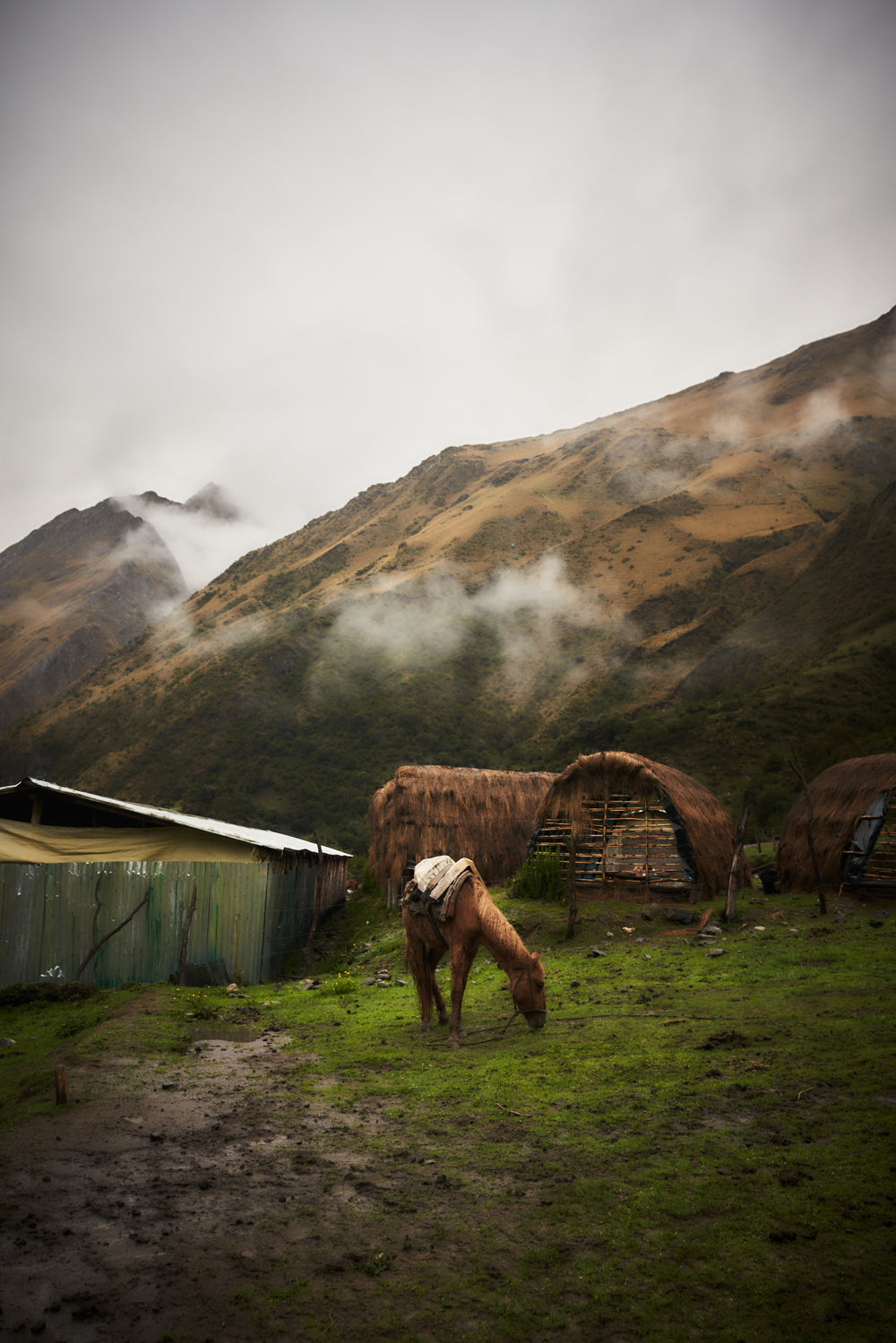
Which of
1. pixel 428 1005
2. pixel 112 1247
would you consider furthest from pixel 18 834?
pixel 112 1247

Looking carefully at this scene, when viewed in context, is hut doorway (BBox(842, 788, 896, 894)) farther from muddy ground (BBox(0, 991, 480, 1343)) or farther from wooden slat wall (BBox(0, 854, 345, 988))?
muddy ground (BBox(0, 991, 480, 1343))

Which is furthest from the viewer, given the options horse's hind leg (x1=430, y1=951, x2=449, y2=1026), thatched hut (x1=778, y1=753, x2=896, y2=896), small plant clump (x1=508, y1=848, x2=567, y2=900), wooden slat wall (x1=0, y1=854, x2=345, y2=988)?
small plant clump (x1=508, y1=848, x2=567, y2=900)

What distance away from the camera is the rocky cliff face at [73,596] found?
98325mm

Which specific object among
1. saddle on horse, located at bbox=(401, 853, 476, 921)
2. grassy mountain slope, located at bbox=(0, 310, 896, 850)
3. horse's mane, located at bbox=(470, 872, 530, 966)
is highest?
grassy mountain slope, located at bbox=(0, 310, 896, 850)

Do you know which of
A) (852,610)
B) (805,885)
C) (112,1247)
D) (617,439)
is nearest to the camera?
(112,1247)

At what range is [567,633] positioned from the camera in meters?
61.1

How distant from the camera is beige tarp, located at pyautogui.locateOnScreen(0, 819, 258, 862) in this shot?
44.1 ft

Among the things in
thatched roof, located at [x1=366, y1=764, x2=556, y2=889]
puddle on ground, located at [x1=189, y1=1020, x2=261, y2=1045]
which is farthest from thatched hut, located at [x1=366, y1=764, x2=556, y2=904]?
puddle on ground, located at [x1=189, y1=1020, x2=261, y2=1045]

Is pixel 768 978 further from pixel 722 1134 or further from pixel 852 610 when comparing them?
pixel 852 610

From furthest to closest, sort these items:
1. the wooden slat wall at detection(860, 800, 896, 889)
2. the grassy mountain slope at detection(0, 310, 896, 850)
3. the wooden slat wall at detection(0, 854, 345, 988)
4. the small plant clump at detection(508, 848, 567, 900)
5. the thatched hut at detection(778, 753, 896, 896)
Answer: the grassy mountain slope at detection(0, 310, 896, 850), the small plant clump at detection(508, 848, 567, 900), the thatched hut at detection(778, 753, 896, 896), the wooden slat wall at detection(860, 800, 896, 889), the wooden slat wall at detection(0, 854, 345, 988)

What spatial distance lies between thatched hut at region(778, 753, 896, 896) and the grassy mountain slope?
37.4ft

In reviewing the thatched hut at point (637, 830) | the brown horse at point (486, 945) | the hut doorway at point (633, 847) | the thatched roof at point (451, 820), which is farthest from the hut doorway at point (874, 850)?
the brown horse at point (486, 945)

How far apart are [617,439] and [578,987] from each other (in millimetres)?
81961

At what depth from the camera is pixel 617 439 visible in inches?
3319
